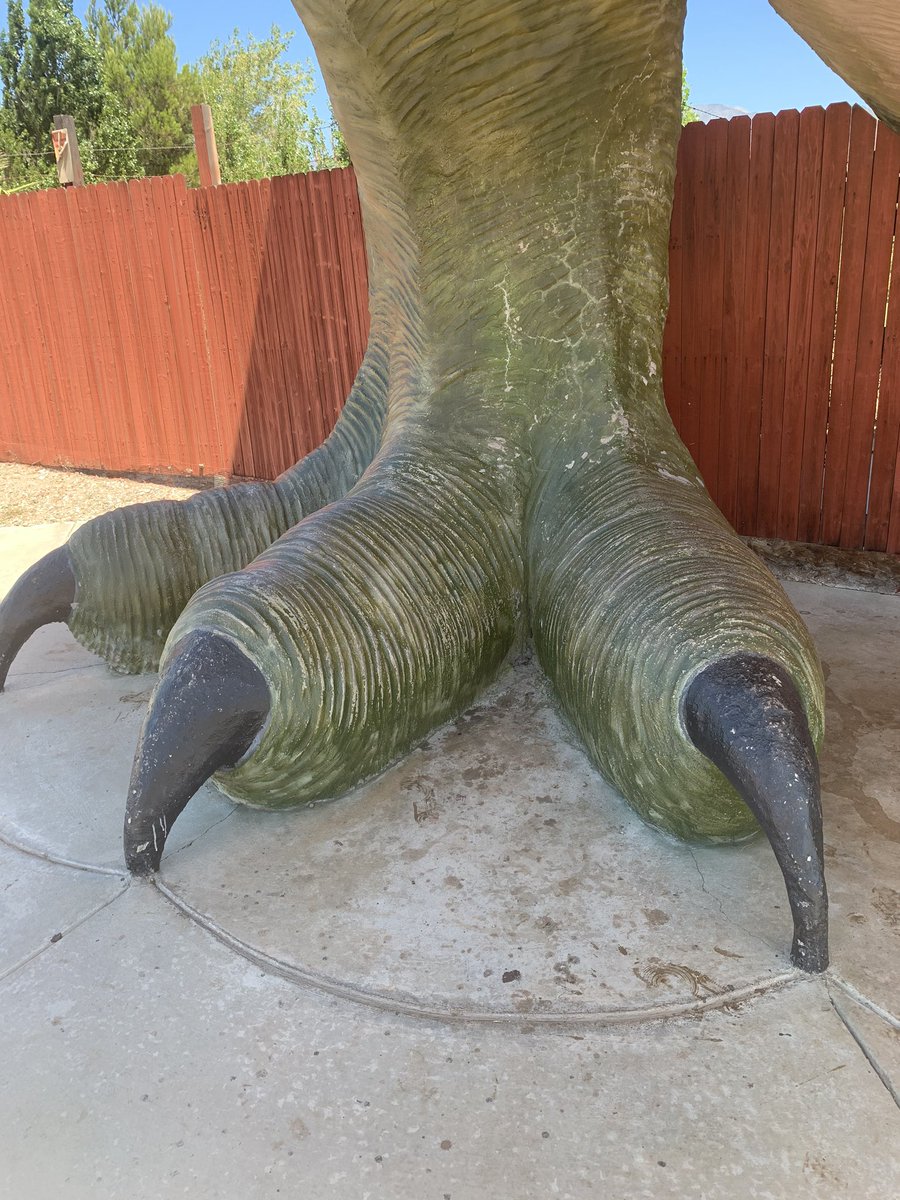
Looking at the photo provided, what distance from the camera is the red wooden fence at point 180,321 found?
228 inches

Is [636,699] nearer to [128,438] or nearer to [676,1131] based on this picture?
[676,1131]

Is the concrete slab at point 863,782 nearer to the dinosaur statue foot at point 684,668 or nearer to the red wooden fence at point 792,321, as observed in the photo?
the dinosaur statue foot at point 684,668

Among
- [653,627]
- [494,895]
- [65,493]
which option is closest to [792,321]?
[653,627]

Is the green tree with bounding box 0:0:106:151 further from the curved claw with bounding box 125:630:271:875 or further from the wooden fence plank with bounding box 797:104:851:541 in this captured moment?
the curved claw with bounding box 125:630:271:875

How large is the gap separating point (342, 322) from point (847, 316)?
2.97 meters

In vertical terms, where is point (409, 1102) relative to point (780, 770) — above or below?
below

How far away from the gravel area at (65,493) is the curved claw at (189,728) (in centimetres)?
427

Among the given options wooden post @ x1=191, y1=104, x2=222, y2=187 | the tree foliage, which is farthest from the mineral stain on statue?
the tree foliage

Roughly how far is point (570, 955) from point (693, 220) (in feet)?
11.3

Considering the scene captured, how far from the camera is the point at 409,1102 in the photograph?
1.69 meters

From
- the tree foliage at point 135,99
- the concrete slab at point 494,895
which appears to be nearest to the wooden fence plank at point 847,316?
the concrete slab at point 494,895

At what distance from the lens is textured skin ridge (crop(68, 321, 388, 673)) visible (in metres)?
3.34

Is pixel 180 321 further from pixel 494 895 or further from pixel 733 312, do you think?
pixel 494 895

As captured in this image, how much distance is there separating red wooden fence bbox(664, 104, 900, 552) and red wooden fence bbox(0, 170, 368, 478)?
213cm
